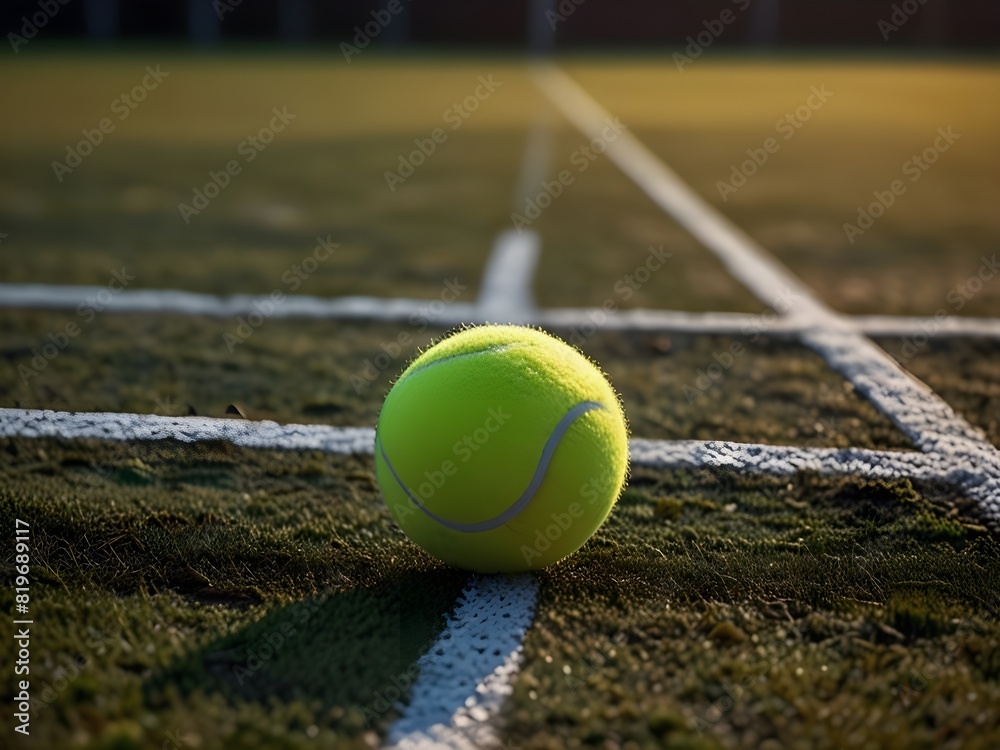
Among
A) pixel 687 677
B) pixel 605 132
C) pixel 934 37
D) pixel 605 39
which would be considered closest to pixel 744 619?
pixel 687 677

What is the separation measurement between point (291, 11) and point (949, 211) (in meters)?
19.0

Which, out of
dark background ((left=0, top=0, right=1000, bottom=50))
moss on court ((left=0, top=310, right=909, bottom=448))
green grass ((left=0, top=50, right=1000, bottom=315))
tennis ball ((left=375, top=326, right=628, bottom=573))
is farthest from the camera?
dark background ((left=0, top=0, right=1000, bottom=50))

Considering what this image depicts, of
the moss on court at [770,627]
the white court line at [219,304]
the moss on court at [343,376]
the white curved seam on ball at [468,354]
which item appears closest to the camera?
the moss on court at [770,627]

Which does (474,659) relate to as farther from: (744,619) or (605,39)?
(605,39)

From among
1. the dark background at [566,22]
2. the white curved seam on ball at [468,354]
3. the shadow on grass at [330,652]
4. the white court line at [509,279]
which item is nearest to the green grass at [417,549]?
the shadow on grass at [330,652]

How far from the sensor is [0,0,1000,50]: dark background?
22.3 meters

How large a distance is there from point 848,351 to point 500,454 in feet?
7.56

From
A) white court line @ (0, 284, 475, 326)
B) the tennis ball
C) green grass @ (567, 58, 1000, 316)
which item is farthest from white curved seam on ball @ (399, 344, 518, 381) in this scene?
A: green grass @ (567, 58, 1000, 316)

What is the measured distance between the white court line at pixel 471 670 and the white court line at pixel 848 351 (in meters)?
1.35

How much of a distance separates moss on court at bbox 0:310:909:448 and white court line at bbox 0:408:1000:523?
0.12 meters

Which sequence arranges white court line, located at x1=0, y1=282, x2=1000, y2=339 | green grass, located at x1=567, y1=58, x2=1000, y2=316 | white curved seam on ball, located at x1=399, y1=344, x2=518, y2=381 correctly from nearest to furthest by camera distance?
white curved seam on ball, located at x1=399, y1=344, x2=518, y2=381
white court line, located at x1=0, y1=282, x2=1000, y2=339
green grass, located at x1=567, y1=58, x2=1000, y2=316

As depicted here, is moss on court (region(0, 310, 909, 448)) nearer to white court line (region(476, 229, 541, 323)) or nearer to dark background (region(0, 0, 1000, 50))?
white court line (region(476, 229, 541, 323))

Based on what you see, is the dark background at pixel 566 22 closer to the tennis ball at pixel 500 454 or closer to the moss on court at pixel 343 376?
the moss on court at pixel 343 376

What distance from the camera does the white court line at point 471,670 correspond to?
71.3 inches
